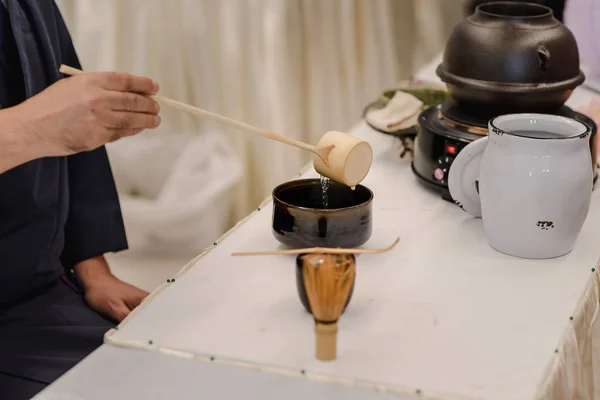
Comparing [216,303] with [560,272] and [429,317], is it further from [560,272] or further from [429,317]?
[560,272]

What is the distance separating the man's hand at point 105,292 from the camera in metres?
1.41

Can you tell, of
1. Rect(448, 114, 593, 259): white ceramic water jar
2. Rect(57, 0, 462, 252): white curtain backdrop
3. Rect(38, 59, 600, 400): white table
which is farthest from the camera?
Rect(57, 0, 462, 252): white curtain backdrop

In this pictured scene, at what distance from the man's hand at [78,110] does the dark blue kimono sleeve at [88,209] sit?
359mm

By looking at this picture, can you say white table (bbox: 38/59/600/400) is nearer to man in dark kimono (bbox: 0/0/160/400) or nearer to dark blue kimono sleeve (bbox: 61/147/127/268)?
man in dark kimono (bbox: 0/0/160/400)

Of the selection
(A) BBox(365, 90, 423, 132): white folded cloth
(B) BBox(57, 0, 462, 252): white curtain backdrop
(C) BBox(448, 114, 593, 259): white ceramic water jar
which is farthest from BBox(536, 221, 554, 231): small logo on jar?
(B) BBox(57, 0, 462, 252): white curtain backdrop

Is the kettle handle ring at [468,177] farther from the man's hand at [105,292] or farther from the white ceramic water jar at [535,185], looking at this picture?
the man's hand at [105,292]

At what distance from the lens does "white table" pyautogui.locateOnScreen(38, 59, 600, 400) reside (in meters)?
0.79

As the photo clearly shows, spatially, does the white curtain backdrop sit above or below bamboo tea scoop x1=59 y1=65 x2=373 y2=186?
below

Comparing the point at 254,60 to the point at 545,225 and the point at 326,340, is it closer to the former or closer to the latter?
the point at 545,225

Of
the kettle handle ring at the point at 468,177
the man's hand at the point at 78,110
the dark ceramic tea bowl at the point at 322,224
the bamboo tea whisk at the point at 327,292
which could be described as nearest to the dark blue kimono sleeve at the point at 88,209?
the man's hand at the point at 78,110

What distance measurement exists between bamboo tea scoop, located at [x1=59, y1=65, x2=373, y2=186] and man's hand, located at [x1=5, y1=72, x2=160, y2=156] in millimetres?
34

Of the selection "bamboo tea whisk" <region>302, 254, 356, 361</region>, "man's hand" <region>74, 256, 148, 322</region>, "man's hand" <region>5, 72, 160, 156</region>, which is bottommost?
"man's hand" <region>74, 256, 148, 322</region>

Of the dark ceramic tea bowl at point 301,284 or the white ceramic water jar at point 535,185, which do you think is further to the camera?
the white ceramic water jar at point 535,185

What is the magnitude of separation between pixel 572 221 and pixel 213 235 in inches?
64.5
